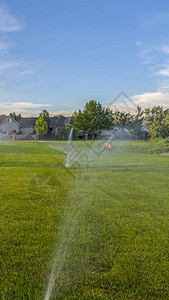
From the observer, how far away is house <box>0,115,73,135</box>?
45588 mm

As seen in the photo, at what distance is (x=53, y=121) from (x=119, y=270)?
166ft

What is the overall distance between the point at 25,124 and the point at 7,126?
5270 mm

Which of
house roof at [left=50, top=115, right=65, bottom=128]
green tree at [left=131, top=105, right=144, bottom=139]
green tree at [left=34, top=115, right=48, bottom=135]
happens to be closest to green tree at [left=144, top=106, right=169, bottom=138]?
green tree at [left=131, top=105, right=144, bottom=139]

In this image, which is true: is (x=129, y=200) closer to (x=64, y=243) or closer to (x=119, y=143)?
(x=64, y=243)

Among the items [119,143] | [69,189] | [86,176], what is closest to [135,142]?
[119,143]

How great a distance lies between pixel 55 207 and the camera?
3.12m

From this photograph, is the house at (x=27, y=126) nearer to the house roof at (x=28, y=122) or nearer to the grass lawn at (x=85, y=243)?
the house roof at (x=28, y=122)

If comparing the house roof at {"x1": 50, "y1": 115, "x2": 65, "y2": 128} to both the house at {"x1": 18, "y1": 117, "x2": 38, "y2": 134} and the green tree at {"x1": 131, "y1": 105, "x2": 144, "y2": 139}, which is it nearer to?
the house at {"x1": 18, "y1": 117, "x2": 38, "y2": 134}

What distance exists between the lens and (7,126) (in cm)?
4591

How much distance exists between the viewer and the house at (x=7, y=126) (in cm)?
4505

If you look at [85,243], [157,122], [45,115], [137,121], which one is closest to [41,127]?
[45,115]

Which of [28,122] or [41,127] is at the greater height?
[28,122]

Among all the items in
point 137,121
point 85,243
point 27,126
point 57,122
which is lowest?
point 85,243

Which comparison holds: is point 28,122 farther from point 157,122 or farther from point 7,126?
point 157,122
